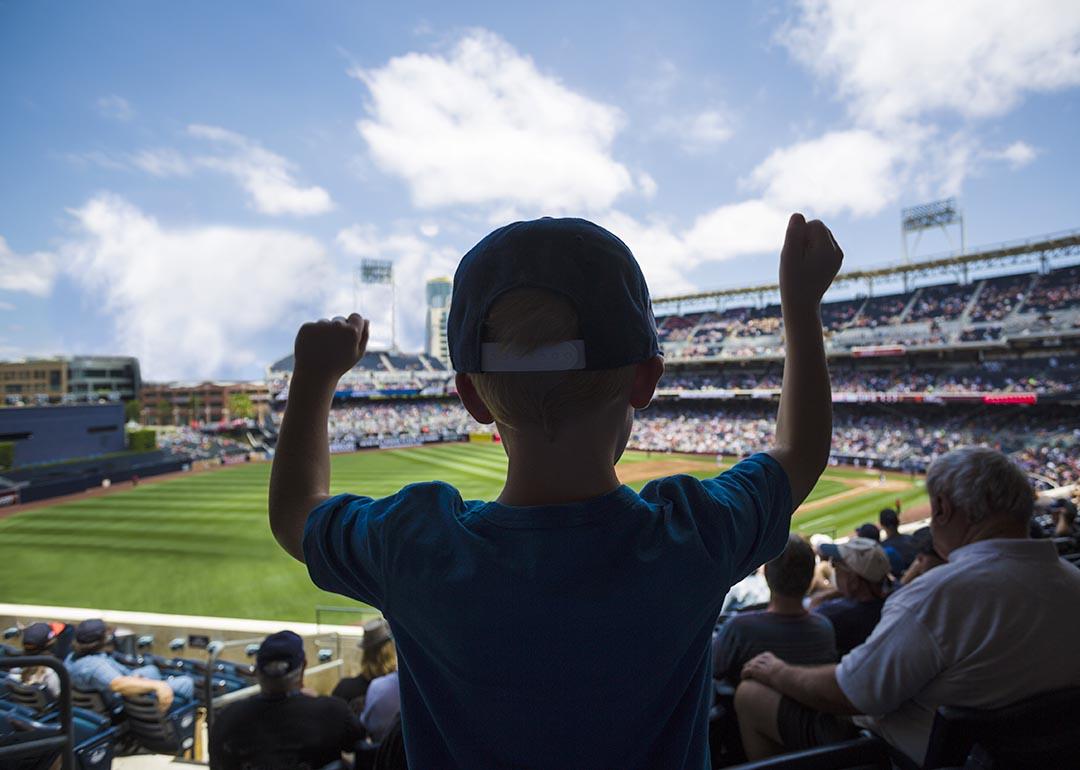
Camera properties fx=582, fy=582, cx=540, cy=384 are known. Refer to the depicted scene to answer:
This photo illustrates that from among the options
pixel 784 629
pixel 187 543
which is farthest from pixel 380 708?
pixel 187 543

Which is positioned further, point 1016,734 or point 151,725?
point 151,725

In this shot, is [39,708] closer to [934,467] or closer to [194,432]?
[934,467]

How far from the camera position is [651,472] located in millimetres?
23812

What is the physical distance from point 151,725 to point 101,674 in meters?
0.50

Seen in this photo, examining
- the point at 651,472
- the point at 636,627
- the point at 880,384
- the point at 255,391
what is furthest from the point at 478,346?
the point at 255,391

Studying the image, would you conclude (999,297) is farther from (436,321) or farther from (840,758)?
(436,321)

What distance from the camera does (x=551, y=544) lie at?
72cm

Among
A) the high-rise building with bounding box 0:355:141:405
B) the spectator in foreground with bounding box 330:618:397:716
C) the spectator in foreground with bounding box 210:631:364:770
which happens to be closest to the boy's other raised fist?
the spectator in foreground with bounding box 210:631:364:770

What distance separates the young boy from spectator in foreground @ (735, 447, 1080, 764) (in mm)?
1295

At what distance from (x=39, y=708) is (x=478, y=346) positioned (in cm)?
412

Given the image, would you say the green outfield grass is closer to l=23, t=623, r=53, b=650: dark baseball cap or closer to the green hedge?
l=23, t=623, r=53, b=650: dark baseball cap

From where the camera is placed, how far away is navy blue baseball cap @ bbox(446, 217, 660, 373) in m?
0.77

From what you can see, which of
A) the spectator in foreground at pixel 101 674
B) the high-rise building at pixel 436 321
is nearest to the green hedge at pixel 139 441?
the high-rise building at pixel 436 321

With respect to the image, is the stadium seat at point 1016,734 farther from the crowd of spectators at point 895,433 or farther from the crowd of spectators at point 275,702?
the crowd of spectators at point 895,433
